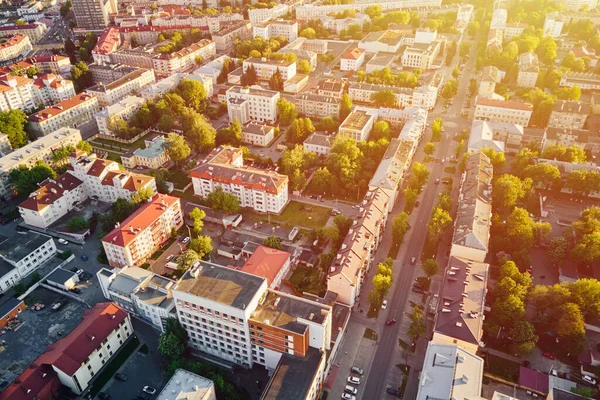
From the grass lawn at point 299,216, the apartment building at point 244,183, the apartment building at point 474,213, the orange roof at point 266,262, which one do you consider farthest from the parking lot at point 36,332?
the apartment building at point 474,213

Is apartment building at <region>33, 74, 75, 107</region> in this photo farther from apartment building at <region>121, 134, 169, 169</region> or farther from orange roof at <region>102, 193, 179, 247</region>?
orange roof at <region>102, 193, 179, 247</region>

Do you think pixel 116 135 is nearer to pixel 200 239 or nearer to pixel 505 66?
pixel 200 239

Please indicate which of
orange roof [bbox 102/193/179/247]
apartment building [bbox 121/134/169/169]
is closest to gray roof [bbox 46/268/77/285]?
orange roof [bbox 102/193/179/247]

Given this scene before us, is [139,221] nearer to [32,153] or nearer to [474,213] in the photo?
[32,153]

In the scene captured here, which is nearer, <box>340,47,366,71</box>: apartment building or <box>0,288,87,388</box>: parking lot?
<box>0,288,87,388</box>: parking lot

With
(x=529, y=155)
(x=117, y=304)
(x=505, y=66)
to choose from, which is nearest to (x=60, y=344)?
(x=117, y=304)

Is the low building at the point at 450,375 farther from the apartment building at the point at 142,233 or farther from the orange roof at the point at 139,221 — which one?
the orange roof at the point at 139,221

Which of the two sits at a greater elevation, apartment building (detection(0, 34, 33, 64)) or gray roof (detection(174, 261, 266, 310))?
apartment building (detection(0, 34, 33, 64))

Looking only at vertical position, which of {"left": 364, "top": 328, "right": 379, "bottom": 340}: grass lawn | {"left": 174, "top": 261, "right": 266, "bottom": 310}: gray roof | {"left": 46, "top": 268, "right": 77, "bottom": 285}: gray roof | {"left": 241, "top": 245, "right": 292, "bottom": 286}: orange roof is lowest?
{"left": 364, "top": 328, "right": 379, "bottom": 340}: grass lawn
